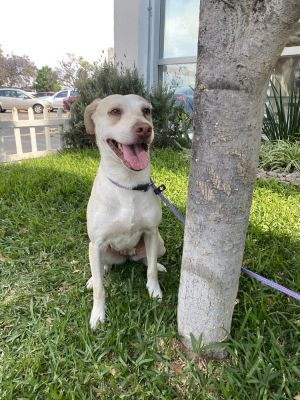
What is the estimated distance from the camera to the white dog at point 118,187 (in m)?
1.98

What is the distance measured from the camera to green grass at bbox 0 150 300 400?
1672 mm

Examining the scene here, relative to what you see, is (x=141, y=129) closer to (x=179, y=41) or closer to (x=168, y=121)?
(x=168, y=121)

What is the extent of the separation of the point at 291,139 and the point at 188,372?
509cm

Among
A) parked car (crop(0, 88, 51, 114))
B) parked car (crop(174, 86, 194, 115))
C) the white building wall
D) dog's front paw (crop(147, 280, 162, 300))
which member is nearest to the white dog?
dog's front paw (crop(147, 280, 162, 300))

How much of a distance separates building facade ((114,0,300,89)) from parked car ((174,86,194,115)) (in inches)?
5.4

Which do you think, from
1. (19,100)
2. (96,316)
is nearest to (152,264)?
(96,316)

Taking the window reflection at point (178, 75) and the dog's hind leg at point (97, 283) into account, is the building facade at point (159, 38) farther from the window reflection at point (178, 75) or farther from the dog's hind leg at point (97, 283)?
the dog's hind leg at point (97, 283)

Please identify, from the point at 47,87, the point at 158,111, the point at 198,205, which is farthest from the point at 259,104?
the point at 47,87

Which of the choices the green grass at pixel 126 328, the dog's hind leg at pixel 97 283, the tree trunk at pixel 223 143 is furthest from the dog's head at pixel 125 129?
the green grass at pixel 126 328

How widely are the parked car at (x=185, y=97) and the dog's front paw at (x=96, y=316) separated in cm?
695

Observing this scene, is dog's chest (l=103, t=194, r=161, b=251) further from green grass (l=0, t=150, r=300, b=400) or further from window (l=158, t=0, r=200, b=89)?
window (l=158, t=0, r=200, b=89)

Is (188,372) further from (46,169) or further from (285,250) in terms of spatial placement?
(46,169)

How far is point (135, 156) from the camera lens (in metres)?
1.98

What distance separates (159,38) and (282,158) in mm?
5513
